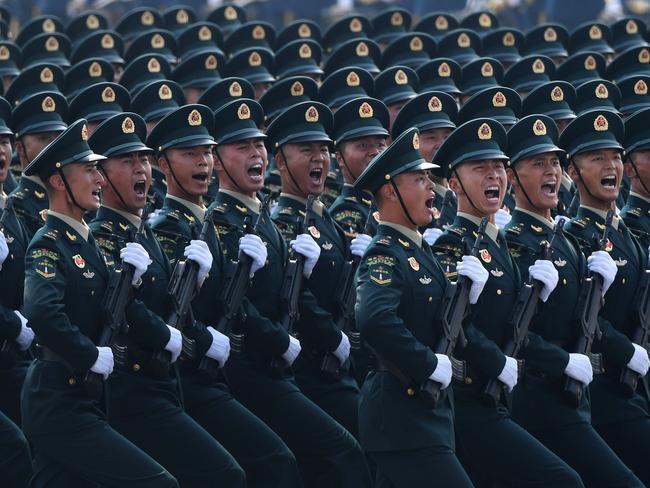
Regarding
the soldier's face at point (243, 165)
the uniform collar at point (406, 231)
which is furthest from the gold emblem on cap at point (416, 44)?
the uniform collar at point (406, 231)

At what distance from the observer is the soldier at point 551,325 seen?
9594 mm

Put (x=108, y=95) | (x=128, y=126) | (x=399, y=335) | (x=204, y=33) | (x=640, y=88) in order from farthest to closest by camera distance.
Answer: (x=204, y=33) → (x=640, y=88) → (x=108, y=95) → (x=128, y=126) → (x=399, y=335)

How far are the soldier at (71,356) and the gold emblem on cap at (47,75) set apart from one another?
4893 mm

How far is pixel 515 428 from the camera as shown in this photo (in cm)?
933

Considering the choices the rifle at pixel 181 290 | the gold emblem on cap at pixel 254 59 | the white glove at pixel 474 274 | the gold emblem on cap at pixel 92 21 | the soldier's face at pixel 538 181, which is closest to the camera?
the white glove at pixel 474 274

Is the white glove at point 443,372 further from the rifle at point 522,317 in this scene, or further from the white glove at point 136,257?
the white glove at point 136,257

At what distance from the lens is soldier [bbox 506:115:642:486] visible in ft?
31.5

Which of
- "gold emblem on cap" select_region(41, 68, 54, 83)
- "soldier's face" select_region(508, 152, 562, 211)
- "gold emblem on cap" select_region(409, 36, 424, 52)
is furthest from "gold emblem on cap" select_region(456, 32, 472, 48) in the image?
"soldier's face" select_region(508, 152, 562, 211)

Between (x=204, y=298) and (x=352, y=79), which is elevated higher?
(x=352, y=79)

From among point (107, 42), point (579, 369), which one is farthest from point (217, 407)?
point (107, 42)

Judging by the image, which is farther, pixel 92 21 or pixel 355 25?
pixel 92 21

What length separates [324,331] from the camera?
34.8ft

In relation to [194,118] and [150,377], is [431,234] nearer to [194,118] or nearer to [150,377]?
[194,118]

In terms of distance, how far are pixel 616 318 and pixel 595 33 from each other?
730cm
